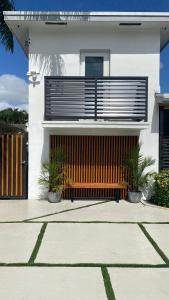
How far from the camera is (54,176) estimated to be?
9805mm

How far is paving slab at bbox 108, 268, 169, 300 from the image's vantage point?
4.12m

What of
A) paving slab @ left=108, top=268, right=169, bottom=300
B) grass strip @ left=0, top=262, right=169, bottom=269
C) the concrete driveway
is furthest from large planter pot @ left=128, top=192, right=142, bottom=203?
paving slab @ left=108, top=268, right=169, bottom=300

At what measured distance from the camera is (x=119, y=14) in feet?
31.7

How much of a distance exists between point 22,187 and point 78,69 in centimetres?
420

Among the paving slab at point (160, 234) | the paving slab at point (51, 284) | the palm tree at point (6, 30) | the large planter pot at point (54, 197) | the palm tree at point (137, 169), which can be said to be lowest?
the paving slab at point (160, 234)

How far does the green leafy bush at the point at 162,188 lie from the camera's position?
936cm

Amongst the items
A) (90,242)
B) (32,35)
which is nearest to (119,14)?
(32,35)

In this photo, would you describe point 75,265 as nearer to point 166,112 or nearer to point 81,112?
point 81,112

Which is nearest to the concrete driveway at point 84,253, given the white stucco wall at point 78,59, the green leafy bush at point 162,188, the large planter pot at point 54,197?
the green leafy bush at point 162,188

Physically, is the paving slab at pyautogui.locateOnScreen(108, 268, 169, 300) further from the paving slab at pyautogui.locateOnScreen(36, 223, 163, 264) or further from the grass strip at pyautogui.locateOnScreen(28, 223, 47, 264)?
the grass strip at pyautogui.locateOnScreen(28, 223, 47, 264)

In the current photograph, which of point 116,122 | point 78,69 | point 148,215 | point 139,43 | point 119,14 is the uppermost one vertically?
point 119,14

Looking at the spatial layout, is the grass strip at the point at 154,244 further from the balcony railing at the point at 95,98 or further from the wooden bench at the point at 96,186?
the balcony railing at the point at 95,98

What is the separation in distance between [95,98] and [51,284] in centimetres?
624

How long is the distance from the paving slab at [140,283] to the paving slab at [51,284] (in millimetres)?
223
